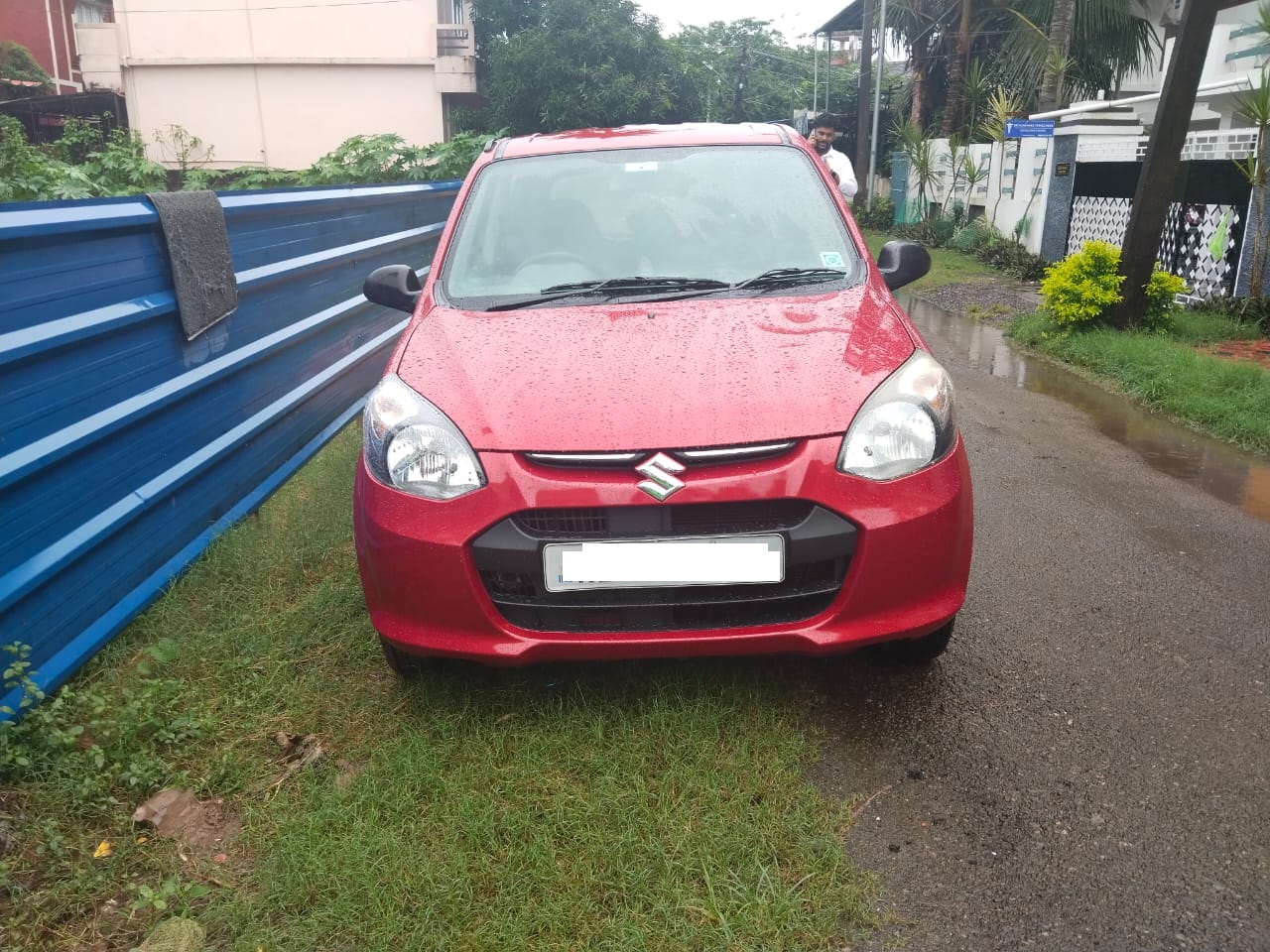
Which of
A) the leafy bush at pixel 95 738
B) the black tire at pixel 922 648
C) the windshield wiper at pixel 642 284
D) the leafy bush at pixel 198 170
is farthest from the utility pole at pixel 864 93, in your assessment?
the leafy bush at pixel 95 738

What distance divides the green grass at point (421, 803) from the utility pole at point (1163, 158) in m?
7.21

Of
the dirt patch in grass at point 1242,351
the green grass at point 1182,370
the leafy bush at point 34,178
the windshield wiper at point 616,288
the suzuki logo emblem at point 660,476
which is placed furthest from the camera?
the dirt patch in grass at point 1242,351

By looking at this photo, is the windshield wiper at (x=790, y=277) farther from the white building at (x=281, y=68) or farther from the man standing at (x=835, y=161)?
the white building at (x=281, y=68)

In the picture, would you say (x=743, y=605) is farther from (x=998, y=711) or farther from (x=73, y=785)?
(x=73, y=785)

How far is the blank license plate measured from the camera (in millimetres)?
2736

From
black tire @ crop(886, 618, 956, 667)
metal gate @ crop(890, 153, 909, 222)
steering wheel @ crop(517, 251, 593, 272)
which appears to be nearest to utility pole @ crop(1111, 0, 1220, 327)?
steering wheel @ crop(517, 251, 593, 272)

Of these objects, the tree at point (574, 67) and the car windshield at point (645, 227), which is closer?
the car windshield at point (645, 227)

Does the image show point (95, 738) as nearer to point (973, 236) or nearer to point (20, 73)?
point (973, 236)

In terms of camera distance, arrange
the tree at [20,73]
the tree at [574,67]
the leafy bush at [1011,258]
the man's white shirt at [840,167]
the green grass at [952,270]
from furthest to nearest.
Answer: the tree at [574,67] → the tree at [20,73] → the green grass at [952,270] → the leafy bush at [1011,258] → the man's white shirt at [840,167]

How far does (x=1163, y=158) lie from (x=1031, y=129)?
633 centimetres

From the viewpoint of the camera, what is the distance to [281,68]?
31953 millimetres

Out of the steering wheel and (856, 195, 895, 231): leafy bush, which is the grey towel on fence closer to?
the steering wheel

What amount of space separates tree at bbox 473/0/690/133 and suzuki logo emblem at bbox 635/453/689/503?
93.7 feet

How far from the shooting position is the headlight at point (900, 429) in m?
2.82
